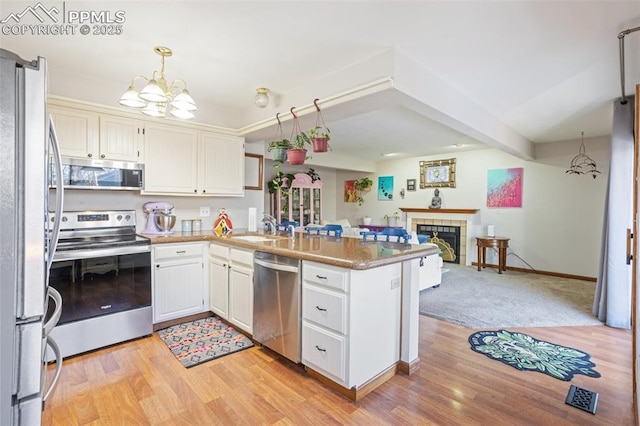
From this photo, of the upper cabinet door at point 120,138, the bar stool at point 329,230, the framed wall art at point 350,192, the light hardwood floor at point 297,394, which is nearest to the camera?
the light hardwood floor at point 297,394

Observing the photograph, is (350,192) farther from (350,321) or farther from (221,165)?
(350,321)

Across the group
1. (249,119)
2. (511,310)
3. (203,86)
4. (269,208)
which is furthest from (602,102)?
(269,208)

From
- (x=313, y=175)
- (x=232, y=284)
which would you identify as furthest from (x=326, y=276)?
(x=313, y=175)

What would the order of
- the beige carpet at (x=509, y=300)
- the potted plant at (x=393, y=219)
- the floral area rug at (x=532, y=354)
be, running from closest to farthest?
the floral area rug at (x=532, y=354)
the beige carpet at (x=509, y=300)
the potted plant at (x=393, y=219)

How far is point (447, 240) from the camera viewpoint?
22.4ft

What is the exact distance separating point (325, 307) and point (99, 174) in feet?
7.97

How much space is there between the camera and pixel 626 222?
3.29 m

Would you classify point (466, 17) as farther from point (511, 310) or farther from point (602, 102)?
point (511, 310)

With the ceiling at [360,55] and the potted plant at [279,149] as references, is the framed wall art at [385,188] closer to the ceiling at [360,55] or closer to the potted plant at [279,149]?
the ceiling at [360,55]

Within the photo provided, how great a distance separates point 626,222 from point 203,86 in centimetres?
459

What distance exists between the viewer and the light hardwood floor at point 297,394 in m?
1.84

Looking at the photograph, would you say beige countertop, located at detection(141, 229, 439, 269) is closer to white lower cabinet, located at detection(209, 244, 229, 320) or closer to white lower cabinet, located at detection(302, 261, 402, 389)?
white lower cabinet, located at detection(302, 261, 402, 389)

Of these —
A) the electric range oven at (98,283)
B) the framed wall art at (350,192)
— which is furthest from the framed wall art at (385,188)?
the electric range oven at (98,283)

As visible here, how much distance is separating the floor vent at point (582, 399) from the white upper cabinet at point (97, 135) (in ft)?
13.1
